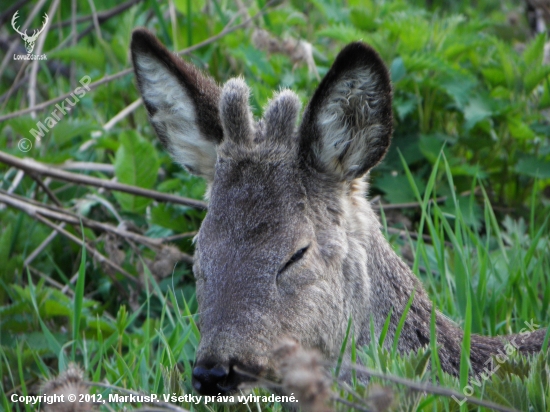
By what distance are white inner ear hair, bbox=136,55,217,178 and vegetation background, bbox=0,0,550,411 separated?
66cm

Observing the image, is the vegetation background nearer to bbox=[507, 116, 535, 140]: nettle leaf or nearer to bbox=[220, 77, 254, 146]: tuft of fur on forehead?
bbox=[507, 116, 535, 140]: nettle leaf

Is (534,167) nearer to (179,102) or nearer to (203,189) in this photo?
(203,189)

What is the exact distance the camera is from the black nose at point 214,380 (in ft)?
8.65

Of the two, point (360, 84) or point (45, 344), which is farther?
point (45, 344)

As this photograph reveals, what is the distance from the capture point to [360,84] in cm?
308

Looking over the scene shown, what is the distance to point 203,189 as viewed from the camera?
481 centimetres

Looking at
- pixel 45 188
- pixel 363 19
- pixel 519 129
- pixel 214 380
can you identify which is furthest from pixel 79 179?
pixel 519 129

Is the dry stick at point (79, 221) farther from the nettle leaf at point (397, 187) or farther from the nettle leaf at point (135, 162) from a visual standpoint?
the nettle leaf at point (397, 187)

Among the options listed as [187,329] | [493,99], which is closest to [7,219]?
[187,329]

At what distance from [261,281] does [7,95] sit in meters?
4.31

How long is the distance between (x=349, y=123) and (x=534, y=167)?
2.23 m

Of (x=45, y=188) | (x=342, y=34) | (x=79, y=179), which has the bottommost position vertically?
(x=45, y=188)

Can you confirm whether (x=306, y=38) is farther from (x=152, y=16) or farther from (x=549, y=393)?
(x=549, y=393)

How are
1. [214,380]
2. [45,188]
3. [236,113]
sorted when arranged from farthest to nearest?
[45,188] → [236,113] → [214,380]
